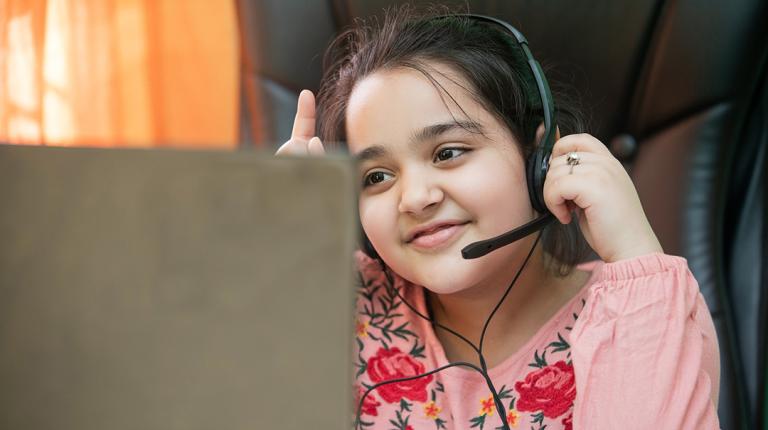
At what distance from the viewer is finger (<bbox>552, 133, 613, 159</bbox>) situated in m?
0.78

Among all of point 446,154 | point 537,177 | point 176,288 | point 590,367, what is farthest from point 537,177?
point 176,288

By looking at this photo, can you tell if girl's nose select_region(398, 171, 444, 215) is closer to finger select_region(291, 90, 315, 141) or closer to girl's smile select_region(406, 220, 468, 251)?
girl's smile select_region(406, 220, 468, 251)

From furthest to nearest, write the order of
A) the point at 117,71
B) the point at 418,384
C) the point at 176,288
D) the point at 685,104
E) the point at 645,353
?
the point at 117,71 < the point at 685,104 < the point at 418,384 < the point at 645,353 < the point at 176,288

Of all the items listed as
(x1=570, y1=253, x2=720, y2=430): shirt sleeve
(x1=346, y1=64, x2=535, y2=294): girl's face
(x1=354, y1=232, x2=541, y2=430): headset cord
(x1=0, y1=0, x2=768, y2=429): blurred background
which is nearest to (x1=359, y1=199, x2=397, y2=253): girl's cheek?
(x1=346, y1=64, x2=535, y2=294): girl's face

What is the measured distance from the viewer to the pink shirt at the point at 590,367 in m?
0.70

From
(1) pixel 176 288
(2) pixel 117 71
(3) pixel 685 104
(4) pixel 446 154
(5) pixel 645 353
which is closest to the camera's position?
(1) pixel 176 288

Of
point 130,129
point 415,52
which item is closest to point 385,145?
point 415,52

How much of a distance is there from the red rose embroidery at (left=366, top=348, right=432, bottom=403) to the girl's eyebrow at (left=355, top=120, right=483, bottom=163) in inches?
11.0

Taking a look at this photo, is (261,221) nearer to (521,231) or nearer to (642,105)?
(521,231)

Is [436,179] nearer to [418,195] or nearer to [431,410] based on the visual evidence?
[418,195]

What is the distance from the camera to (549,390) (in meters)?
0.86

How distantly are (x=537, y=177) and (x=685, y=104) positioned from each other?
1.23ft

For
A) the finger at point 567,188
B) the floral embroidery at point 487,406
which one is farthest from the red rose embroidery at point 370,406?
the finger at point 567,188

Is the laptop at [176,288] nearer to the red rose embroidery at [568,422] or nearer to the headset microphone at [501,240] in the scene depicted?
the headset microphone at [501,240]
